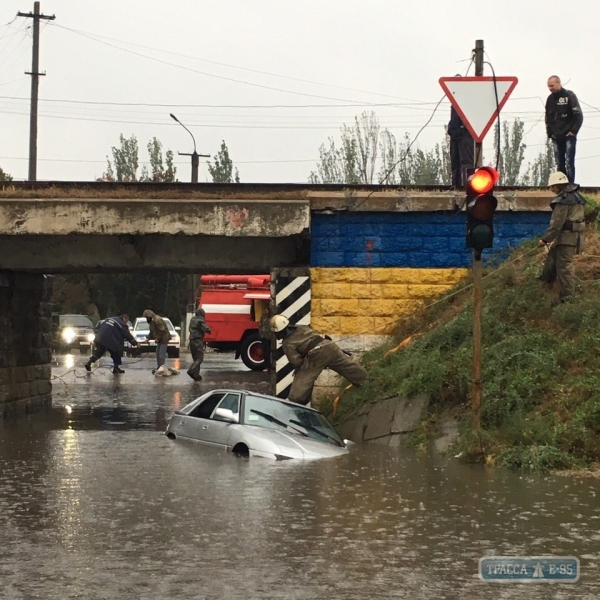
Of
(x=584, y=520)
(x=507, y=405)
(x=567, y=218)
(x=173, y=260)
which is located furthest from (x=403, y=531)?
(x=173, y=260)

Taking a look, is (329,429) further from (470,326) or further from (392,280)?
(392,280)

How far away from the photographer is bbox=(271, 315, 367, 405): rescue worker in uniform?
17.8 metres

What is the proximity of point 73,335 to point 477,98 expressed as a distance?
37.5 metres

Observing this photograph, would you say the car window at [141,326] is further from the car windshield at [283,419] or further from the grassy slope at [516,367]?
the car windshield at [283,419]

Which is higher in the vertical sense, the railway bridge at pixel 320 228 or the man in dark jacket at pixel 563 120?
the man in dark jacket at pixel 563 120

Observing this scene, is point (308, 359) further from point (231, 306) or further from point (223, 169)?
point (223, 169)

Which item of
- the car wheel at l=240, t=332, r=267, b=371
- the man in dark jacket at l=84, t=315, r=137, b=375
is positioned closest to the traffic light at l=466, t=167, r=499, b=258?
the man in dark jacket at l=84, t=315, r=137, b=375

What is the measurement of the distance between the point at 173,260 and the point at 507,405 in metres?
8.50

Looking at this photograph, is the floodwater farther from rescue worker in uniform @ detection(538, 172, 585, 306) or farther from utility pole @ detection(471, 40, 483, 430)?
rescue worker in uniform @ detection(538, 172, 585, 306)

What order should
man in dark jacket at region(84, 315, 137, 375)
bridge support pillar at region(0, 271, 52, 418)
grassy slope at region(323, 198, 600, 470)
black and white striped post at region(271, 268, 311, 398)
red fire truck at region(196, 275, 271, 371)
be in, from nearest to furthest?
1. grassy slope at region(323, 198, 600, 470)
2. black and white striped post at region(271, 268, 311, 398)
3. bridge support pillar at region(0, 271, 52, 418)
4. man in dark jacket at region(84, 315, 137, 375)
5. red fire truck at region(196, 275, 271, 371)

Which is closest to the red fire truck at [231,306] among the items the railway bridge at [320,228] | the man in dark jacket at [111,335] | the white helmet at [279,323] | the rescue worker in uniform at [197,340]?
the man in dark jacket at [111,335]

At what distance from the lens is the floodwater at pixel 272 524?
7.53 meters

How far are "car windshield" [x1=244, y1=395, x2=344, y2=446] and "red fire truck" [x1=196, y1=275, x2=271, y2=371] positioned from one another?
74.4ft

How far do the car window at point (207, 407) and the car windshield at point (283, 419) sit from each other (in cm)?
73
